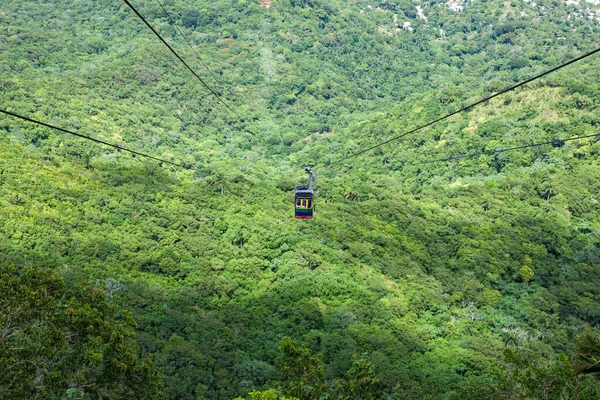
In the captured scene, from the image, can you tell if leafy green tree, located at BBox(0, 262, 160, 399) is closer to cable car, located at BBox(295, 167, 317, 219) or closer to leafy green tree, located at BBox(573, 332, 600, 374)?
cable car, located at BBox(295, 167, 317, 219)

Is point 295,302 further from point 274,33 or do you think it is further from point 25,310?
point 274,33

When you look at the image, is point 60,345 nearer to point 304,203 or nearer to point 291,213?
point 304,203

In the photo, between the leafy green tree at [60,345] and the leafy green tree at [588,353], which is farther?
the leafy green tree at [60,345]

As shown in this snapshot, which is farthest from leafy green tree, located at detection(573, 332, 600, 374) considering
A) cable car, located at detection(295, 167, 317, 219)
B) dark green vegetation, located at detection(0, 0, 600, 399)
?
cable car, located at detection(295, 167, 317, 219)

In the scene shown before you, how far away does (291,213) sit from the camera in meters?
74.6

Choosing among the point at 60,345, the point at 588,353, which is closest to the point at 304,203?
the point at 60,345

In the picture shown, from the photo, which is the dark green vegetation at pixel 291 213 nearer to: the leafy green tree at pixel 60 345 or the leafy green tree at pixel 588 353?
the leafy green tree at pixel 60 345

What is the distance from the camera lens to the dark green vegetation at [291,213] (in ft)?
155

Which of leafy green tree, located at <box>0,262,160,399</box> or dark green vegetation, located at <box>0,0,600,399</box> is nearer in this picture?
leafy green tree, located at <box>0,262,160,399</box>

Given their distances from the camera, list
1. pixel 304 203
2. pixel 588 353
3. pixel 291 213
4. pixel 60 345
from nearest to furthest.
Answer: pixel 588 353 → pixel 60 345 → pixel 304 203 → pixel 291 213

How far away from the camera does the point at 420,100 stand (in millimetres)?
117000

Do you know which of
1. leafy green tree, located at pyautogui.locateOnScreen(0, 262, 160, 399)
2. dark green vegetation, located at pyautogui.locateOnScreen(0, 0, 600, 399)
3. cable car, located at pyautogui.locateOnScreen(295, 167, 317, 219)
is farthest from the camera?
dark green vegetation, located at pyautogui.locateOnScreen(0, 0, 600, 399)

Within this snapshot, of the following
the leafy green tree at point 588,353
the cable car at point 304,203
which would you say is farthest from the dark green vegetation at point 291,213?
the cable car at point 304,203

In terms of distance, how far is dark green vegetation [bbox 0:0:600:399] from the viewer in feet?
155
